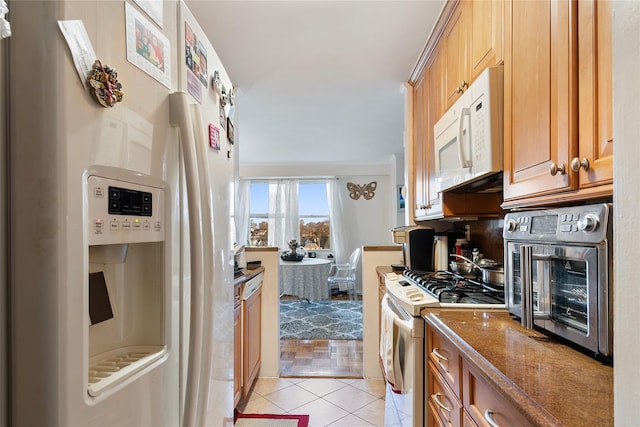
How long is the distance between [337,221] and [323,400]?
4457mm

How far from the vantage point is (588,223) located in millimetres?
905

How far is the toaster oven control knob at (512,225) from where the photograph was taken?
128 centimetres

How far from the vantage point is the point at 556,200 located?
1037mm

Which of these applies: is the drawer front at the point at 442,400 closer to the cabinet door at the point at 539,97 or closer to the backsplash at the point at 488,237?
the cabinet door at the point at 539,97

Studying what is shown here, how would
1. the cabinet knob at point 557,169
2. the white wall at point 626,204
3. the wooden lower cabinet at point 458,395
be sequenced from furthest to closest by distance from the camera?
the cabinet knob at point 557,169 → the wooden lower cabinet at point 458,395 → the white wall at point 626,204

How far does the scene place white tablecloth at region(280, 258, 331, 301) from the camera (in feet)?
18.2

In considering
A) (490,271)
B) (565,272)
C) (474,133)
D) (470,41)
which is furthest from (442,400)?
(470,41)

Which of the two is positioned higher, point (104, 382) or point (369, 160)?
point (369, 160)

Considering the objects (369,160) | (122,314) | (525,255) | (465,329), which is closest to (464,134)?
(525,255)

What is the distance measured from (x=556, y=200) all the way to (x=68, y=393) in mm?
1199

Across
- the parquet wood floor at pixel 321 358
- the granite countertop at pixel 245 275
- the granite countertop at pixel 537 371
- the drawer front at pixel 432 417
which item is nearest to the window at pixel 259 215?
the parquet wood floor at pixel 321 358

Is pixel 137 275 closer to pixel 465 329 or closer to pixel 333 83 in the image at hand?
pixel 465 329

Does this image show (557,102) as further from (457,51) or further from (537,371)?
(457,51)

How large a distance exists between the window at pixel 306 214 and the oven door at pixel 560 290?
5.73 meters
